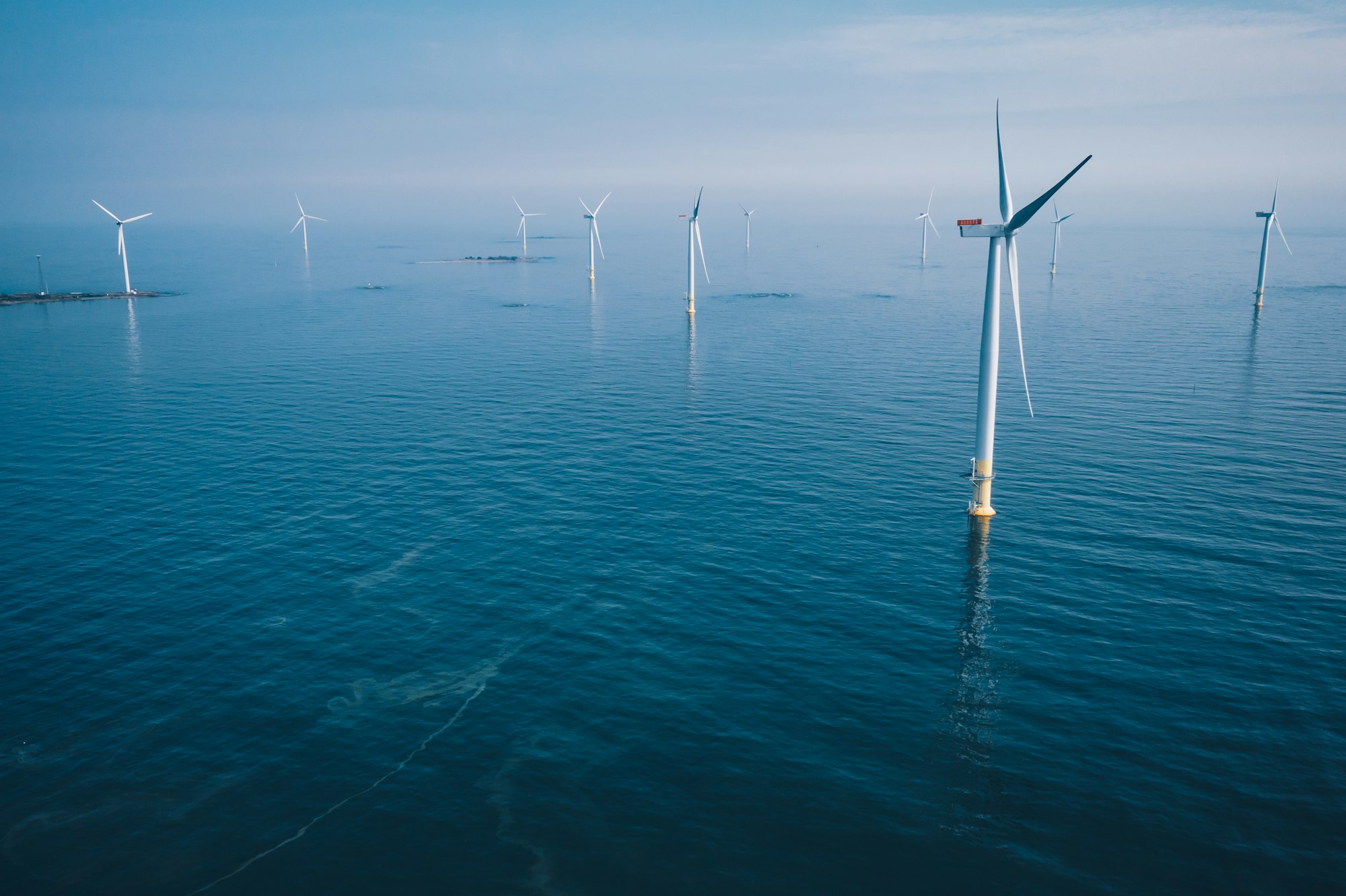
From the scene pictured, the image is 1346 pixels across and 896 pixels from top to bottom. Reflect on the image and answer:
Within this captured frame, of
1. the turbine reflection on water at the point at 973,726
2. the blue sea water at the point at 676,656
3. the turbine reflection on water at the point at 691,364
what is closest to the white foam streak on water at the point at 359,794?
the blue sea water at the point at 676,656

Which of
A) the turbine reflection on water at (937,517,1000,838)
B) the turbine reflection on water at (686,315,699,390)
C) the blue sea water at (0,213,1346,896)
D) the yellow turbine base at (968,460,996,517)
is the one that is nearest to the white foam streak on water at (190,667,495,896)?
the blue sea water at (0,213,1346,896)

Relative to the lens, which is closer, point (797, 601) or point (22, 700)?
point (22, 700)

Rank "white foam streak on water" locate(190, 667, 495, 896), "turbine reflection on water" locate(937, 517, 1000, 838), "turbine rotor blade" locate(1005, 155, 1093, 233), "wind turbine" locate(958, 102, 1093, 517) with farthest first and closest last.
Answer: "wind turbine" locate(958, 102, 1093, 517), "turbine rotor blade" locate(1005, 155, 1093, 233), "turbine reflection on water" locate(937, 517, 1000, 838), "white foam streak on water" locate(190, 667, 495, 896)

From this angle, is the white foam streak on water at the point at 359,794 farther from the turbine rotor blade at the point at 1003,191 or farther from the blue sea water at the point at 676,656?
the turbine rotor blade at the point at 1003,191

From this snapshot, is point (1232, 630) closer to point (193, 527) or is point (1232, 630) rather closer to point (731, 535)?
point (731, 535)

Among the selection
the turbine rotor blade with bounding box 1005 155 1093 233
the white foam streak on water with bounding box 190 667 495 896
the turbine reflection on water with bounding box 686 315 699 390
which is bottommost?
the white foam streak on water with bounding box 190 667 495 896

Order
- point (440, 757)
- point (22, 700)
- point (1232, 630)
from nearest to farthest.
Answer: point (440, 757)
point (22, 700)
point (1232, 630)

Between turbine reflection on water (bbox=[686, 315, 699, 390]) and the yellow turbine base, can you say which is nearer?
the yellow turbine base

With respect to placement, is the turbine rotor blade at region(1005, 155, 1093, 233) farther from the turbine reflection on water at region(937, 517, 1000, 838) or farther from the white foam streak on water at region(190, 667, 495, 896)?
the white foam streak on water at region(190, 667, 495, 896)

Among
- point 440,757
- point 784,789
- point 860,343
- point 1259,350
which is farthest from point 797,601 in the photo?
point 1259,350
